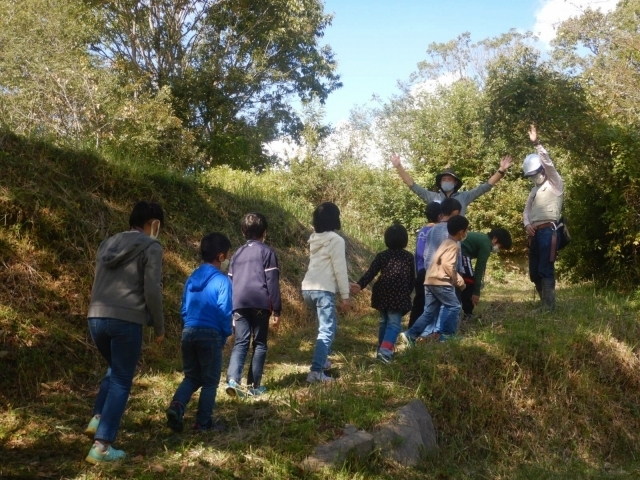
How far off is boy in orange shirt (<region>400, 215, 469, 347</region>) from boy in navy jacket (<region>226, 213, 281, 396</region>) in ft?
5.45

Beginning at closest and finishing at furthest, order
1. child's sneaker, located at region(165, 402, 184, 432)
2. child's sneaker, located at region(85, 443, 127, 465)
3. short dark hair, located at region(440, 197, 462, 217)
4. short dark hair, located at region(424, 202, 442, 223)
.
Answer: child's sneaker, located at region(85, 443, 127, 465), child's sneaker, located at region(165, 402, 184, 432), short dark hair, located at region(440, 197, 462, 217), short dark hair, located at region(424, 202, 442, 223)

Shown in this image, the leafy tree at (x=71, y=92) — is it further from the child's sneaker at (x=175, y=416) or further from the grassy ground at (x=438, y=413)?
the child's sneaker at (x=175, y=416)

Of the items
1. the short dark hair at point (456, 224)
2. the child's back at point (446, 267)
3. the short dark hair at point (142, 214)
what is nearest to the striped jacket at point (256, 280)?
the short dark hair at point (142, 214)

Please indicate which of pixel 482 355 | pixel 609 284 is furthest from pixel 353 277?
pixel 482 355

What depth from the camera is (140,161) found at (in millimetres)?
9594

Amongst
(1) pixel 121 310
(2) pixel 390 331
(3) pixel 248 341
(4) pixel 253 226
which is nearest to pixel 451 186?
(2) pixel 390 331

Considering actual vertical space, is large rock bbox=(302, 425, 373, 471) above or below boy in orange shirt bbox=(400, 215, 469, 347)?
below

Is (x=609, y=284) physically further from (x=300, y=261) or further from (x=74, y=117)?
(x=74, y=117)

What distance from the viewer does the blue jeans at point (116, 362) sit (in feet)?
13.7

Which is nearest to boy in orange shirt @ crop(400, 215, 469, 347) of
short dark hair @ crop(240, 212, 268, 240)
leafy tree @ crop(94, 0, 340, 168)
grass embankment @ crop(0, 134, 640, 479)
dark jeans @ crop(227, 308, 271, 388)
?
grass embankment @ crop(0, 134, 640, 479)

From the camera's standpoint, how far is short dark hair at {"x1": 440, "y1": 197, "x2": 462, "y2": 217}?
689 cm

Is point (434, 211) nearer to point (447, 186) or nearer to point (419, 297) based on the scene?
point (447, 186)

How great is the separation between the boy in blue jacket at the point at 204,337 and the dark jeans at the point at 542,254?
4011 mm

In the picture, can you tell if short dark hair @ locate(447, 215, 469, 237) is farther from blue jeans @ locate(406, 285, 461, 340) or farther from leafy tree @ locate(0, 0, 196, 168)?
leafy tree @ locate(0, 0, 196, 168)
